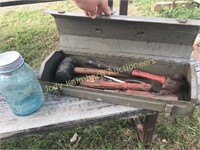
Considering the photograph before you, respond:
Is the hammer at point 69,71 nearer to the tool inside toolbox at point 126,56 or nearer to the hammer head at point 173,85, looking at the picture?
the tool inside toolbox at point 126,56

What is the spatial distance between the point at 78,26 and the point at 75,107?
1.68 feet

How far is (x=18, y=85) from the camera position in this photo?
48.3 inches

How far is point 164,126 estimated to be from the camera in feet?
6.40

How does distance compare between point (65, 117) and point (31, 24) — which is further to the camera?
point (31, 24)

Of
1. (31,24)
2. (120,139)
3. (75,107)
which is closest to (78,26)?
(75,107)

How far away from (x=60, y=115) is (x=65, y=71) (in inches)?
13.3

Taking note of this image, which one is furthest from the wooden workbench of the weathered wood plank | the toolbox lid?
the toolbox lid

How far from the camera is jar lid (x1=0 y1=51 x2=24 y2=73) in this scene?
3.68ft

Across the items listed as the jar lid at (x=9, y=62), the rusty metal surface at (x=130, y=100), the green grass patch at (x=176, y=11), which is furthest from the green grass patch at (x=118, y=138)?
the green grass patch at (x=176, y=11)

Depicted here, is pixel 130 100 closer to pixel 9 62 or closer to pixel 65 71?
pixel 65 71

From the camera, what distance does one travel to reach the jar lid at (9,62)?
3.68 ft

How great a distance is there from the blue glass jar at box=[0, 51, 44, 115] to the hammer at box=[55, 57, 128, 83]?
0.22 metres

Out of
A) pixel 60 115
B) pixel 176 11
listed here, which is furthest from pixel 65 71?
pixel 176 11

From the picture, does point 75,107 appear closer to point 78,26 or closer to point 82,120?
point 82,120
